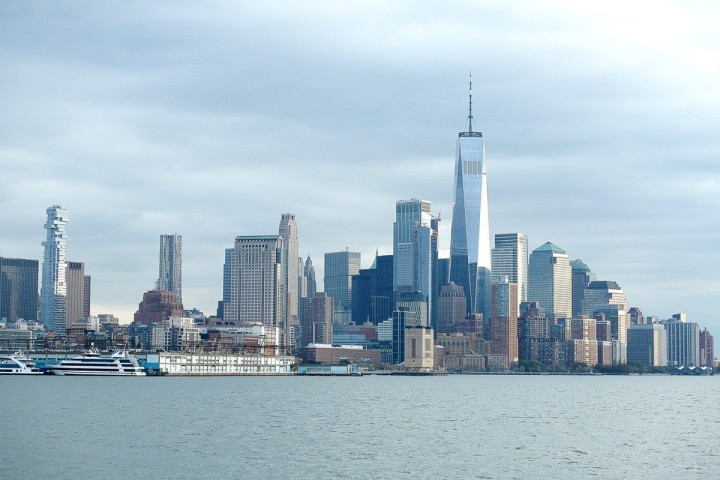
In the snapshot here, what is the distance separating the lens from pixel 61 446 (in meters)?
99.6

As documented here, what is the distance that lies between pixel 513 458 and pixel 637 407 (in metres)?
90.7

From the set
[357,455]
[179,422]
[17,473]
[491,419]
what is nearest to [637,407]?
[491,419]

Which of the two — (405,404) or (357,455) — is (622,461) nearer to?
(357,455)

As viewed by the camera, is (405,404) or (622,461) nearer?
(622,461)

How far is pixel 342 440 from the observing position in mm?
109375

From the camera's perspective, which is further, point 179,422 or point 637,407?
point 637,407

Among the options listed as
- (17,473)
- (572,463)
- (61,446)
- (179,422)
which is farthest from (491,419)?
(17,473)

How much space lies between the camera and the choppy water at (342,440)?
87.3 meters

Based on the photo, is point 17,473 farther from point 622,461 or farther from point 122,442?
point 622,461

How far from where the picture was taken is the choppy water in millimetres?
87312

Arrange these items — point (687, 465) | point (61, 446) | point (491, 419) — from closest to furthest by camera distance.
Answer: point (687, 465)
point (61, 446)
point (491, 419)

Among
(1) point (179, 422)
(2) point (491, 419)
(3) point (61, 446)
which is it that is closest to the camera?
(3) point (61, 446)

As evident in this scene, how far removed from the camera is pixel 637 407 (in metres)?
180

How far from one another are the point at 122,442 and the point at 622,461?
4469 centimetres
